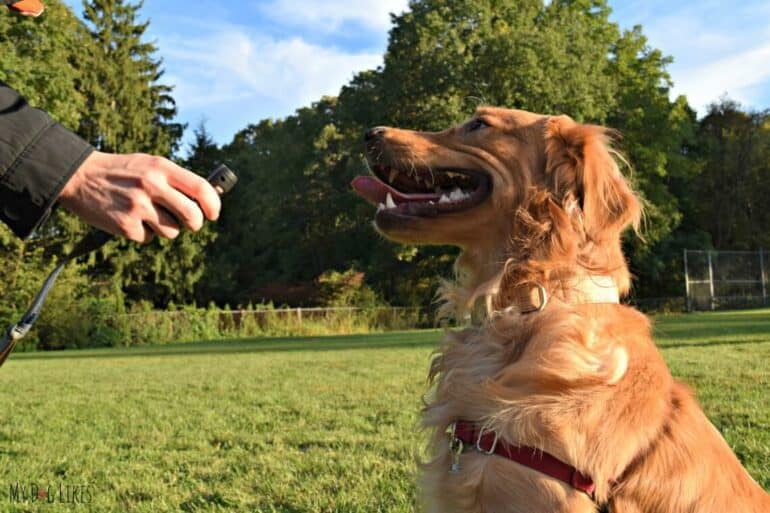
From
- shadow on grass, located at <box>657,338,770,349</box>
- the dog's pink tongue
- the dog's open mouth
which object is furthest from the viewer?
shadow on grass, located at <box>657,338,770,349</box>

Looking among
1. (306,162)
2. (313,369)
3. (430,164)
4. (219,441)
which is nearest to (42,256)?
(306,162)

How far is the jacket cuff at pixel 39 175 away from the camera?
5.25ft

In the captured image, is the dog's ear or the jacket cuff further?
the dog's ear

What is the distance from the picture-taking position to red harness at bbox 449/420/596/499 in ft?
8.04

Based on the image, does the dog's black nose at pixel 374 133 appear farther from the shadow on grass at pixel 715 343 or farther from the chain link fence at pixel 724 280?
the chain link fence at pixel 724 280

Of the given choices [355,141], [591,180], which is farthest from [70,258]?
[355,141]

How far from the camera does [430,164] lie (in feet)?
11.8

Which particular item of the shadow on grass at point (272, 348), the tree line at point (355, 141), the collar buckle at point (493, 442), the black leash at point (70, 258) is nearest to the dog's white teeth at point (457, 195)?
the collar buckle at point (493, 442)

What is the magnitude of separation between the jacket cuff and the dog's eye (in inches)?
94.2

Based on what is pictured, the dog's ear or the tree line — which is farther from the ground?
the tree line

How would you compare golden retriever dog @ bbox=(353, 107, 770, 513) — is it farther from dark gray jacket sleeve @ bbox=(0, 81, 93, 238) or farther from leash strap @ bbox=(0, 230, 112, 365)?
dark gray jacket sleeve @ bbox=(0, 81, 93, 238)

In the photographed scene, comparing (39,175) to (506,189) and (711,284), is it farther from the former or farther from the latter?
(711,284)

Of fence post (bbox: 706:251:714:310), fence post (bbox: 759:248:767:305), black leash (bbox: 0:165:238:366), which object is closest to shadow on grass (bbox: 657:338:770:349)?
black leash (bbox: 0:165:238:366)

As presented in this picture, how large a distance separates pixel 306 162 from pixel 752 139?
106ft
